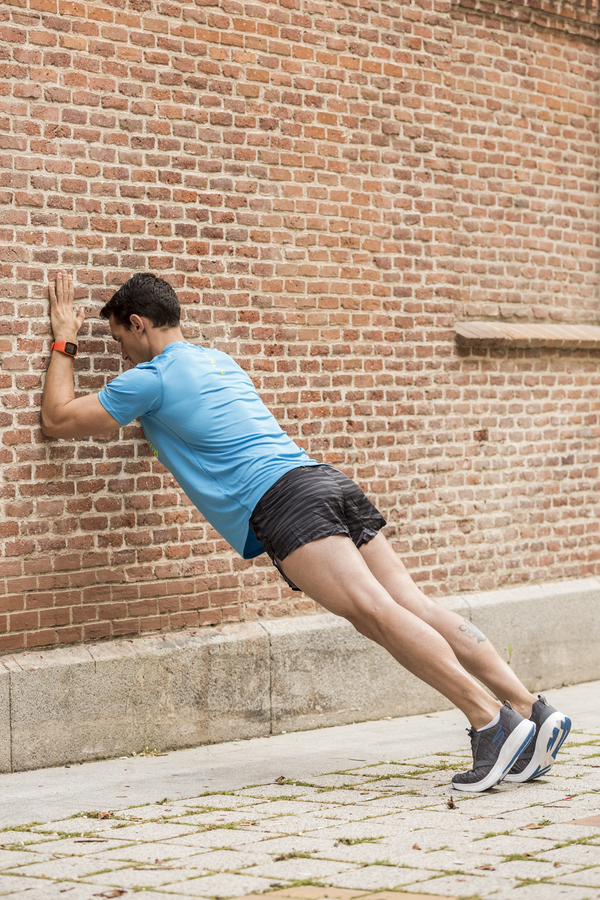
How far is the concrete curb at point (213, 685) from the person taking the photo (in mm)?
5340

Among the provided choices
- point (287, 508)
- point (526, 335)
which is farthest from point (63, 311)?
point (526, 335)

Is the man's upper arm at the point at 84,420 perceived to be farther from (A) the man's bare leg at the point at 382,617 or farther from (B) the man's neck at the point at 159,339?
(A) the man's bare leg at the point at 382,617

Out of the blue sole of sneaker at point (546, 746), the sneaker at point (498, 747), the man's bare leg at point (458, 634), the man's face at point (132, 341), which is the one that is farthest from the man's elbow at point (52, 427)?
the blue sole of sneaker at point (546, 746)

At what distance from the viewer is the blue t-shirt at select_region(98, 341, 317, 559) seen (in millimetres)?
4898

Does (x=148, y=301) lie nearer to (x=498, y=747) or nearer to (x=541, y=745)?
(x=498, y=747)

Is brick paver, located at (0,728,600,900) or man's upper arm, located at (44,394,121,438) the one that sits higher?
man's upper arm, located at (44,394,121,438)

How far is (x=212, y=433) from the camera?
495cm

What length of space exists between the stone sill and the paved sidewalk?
266 centimetres

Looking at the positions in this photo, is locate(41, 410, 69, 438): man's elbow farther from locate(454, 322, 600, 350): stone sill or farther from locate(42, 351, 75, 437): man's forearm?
locate(454, 322, 600, 350): stone sill

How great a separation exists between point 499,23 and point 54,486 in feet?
15.0

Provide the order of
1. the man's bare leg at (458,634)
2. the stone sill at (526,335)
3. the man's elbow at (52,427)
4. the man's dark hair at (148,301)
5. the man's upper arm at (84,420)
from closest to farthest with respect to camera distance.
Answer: the man's bare leg at (458,634)
the man's upper arm at (84,420)
the man's elbow at (52,427)
the man's dark hair at (148,301)
the stone sill at (526,335)

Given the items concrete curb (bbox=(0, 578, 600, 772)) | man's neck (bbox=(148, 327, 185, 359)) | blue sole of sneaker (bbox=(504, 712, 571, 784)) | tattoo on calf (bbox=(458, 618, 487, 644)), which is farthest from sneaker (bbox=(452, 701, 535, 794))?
man's neck (bbox=(148, 327, 185, 359))

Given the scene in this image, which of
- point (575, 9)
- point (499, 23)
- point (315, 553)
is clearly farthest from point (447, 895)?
point (575, 9)

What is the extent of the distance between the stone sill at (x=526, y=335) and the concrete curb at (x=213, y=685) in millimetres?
1574
